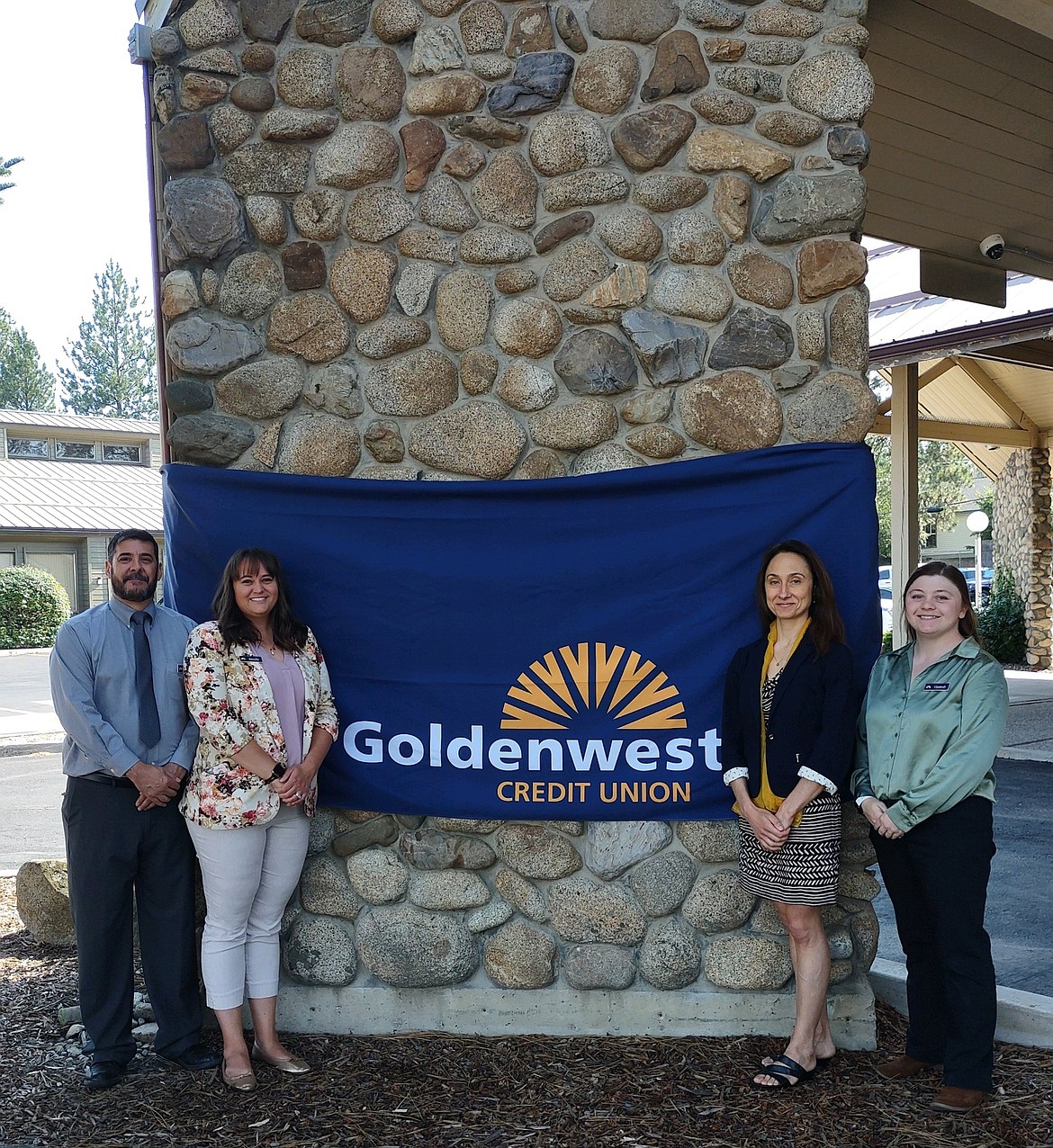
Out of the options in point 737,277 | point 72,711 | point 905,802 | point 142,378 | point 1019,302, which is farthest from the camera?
point 142,378

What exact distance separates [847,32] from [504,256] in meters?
1.29

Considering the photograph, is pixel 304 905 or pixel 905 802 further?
pixel 304 905

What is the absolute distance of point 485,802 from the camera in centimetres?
374

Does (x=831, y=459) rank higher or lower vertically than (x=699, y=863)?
higher

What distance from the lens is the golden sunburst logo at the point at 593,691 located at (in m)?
3.69

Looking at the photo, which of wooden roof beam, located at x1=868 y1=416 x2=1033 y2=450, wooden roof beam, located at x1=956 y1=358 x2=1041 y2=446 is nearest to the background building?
wooden roof beam, located at x1=868 y1=416 x2=1033 y2=450

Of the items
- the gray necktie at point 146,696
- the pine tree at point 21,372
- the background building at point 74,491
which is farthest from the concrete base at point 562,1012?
the pine tree at point 21,372

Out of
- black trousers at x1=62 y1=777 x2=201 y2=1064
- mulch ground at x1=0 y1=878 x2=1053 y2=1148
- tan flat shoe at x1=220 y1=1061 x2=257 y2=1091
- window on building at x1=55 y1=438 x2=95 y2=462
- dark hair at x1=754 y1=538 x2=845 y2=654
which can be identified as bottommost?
mulch ground at x1=0 y1=878 x2=1053 y2=1148

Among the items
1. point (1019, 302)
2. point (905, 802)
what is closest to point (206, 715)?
point (905, 802)

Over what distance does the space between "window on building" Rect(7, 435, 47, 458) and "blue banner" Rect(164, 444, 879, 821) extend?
102ft

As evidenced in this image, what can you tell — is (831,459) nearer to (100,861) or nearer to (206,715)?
(206,715)

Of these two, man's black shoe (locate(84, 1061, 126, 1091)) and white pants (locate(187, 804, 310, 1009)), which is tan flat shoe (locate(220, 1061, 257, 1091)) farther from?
man's black shoe (locate(84, 1061, 126, 1091))

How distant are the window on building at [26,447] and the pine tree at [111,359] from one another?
19.1 meters

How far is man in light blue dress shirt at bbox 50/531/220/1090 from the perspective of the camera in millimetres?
3502
